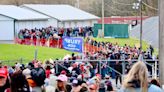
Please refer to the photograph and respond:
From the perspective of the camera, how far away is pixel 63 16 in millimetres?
76688

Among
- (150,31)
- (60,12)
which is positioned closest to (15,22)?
(150,31)

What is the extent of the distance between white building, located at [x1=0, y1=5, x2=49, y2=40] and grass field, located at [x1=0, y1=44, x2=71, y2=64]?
3529 millimetres

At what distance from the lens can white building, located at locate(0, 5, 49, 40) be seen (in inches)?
2042

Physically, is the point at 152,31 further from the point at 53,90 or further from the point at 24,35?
the point at 53,90

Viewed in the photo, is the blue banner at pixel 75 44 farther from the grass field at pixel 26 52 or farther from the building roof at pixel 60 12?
the building roof at pixel 60 12

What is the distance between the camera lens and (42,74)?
30.1ft

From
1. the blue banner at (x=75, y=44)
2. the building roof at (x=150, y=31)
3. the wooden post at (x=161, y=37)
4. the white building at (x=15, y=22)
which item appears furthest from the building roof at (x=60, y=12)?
the wooden post at (x=161, y=37)

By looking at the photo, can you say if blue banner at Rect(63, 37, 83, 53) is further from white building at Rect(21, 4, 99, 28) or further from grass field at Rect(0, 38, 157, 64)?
white building at Rect(21, 4, 99, 28)

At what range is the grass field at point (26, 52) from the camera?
40.2m

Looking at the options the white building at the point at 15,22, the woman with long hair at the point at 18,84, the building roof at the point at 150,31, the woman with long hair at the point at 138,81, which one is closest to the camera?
the woman with long hair at the point at 138,81

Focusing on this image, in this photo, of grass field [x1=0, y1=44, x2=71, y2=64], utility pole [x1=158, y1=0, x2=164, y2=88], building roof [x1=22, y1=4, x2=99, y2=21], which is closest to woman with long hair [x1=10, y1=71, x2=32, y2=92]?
utility pole [x1=158, y1=0, x2=164, y2=88]

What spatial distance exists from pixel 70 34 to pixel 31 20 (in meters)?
6.76

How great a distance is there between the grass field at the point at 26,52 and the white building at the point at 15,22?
11.6 ft

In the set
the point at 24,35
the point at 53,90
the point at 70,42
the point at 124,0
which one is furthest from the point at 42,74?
the point at 124,0
